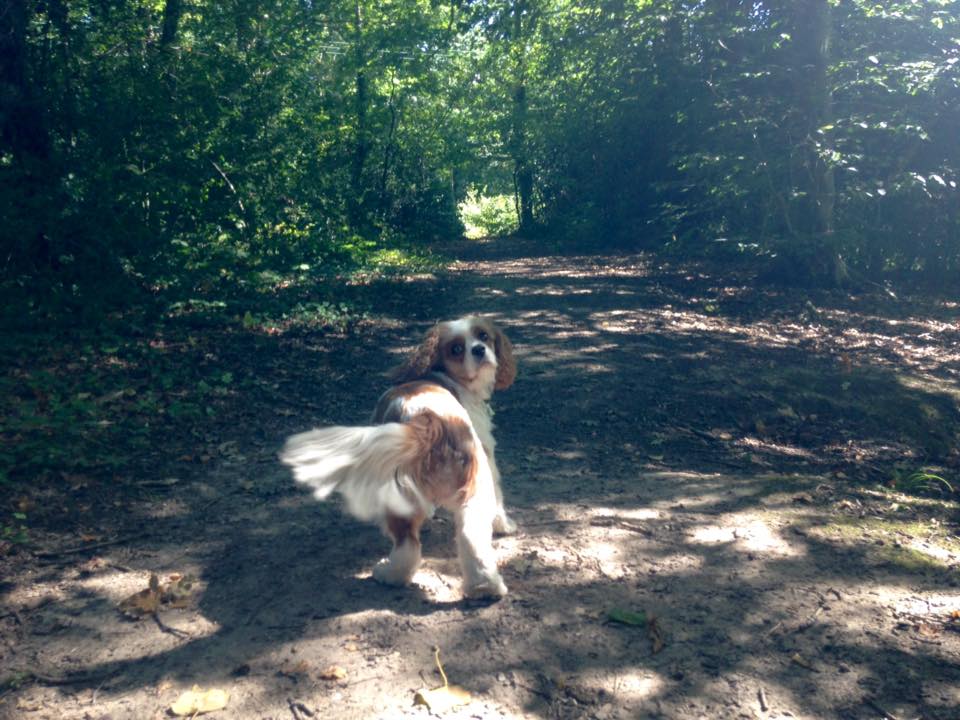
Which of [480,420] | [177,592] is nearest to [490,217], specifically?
[480,420]

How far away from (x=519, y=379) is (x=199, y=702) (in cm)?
568

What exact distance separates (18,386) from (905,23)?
12.9 metres

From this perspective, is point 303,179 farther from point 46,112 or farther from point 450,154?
point 450,154

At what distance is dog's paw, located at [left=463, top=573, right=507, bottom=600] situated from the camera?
3.80 metres

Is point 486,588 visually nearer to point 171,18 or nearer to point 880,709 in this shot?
point 880,709

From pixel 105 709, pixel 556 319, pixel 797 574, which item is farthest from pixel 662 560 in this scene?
pixel 556 319

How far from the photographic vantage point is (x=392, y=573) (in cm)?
396

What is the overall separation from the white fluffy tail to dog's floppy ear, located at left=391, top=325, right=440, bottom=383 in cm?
87

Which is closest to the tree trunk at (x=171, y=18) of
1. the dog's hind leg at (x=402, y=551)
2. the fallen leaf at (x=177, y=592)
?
the fallen leaf at (x=177, y=592)

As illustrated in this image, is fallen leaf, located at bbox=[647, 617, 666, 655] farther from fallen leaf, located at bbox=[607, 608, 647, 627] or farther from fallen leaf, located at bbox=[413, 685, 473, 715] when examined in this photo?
fallen leaf, located at bbox=[413, 685, 473, 715]

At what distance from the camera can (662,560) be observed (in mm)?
4344

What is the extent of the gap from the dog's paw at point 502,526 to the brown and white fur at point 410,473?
2.10 ft

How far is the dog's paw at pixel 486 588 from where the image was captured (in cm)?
380

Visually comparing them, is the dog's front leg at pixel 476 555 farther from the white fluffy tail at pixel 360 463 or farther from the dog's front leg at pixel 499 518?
the dog's front leg at pixel 499 518
